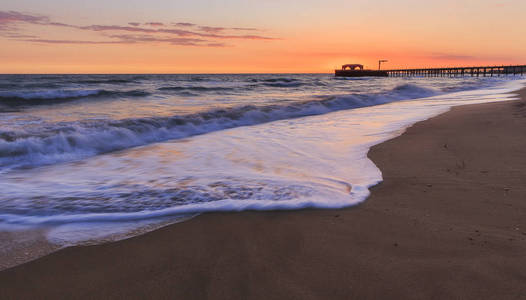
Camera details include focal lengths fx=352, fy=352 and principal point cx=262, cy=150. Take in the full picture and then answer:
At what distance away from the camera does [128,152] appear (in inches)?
202

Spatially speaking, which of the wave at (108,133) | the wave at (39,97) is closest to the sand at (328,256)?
the wave at (108,133)

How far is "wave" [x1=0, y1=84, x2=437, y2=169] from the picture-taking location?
4.73 m

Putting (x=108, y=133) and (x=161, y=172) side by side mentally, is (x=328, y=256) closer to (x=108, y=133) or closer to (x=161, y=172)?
(x=161, y=172)

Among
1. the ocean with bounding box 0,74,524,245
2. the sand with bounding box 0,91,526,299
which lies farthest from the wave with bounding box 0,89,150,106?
the sand with bounding box 0,91,526,299

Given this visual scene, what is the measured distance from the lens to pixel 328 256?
1.81m

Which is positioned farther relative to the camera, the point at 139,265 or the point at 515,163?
the point at 515,163

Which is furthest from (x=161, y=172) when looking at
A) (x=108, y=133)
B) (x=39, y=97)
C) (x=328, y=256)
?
(x=39, y=97)

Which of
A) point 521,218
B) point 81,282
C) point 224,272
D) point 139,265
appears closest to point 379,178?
point 521,218

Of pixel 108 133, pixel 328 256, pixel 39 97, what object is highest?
pixel 39 97

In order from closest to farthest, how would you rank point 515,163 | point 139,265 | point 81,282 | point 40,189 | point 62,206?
1. point 81,282
2. point 139,265
3. point 62,206
4. point 40,189
5. point 515,163

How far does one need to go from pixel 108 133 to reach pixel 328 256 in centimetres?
524

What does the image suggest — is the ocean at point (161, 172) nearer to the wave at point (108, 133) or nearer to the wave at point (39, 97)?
the wave at point (108, 133)

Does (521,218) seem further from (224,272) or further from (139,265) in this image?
(139,265)

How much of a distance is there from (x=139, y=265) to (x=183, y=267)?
0.23m
